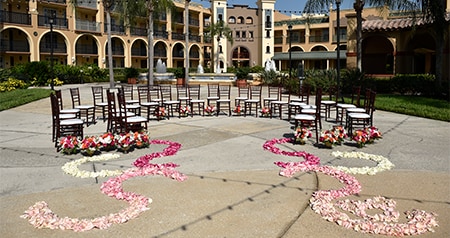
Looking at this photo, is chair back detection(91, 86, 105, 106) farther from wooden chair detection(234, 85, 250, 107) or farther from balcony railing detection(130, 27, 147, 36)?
balcony railing detection(130, 27, 147, 36)

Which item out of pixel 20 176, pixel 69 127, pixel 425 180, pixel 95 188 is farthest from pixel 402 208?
pixel 69 127

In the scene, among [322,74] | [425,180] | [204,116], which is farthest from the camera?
[322,74]

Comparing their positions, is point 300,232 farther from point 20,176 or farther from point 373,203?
point 20,176

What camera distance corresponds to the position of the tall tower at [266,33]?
62.8m

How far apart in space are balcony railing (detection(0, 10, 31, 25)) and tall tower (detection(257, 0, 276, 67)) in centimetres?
3519

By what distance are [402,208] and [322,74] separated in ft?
61.6

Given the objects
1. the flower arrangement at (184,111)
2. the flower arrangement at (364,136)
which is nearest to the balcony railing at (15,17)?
the flower arrangement at (184,111)

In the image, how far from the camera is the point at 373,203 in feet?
17.9

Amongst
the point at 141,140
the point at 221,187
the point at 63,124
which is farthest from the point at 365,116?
the point at 63,124

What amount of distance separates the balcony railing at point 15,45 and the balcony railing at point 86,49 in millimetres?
6433

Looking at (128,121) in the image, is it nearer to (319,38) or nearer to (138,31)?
(138,31)

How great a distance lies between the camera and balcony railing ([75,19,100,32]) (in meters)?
44.0

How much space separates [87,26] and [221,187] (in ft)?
143

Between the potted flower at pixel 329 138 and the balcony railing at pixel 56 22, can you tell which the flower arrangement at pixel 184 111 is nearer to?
the potted flower at pixel 329 138
